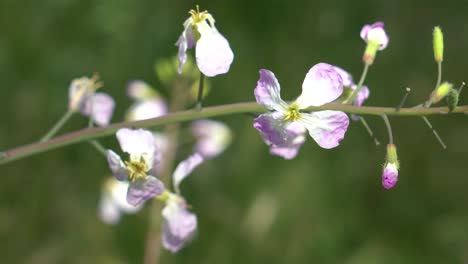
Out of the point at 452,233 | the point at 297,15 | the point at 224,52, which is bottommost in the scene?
the point at 452,233

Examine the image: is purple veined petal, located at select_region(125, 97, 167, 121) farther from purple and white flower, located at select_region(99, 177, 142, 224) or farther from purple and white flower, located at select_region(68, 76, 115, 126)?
purple and white flower, located at select_region(68, 76, 115, 126)

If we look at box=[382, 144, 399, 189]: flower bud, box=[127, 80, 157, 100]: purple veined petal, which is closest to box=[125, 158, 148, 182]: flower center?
box=[382, 144, 399, 189]: flower bud

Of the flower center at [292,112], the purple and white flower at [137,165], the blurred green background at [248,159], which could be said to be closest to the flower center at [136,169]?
the purple and white flower at [137,165]

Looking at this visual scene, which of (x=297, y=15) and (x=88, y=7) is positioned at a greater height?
(x=88, y=7)

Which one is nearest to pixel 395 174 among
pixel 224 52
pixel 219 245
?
pixel 224 52

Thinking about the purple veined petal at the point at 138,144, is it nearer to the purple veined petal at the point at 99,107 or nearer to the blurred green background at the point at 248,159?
the purple veined petal at the point at 99,107

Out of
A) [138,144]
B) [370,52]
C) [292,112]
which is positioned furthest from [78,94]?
[370,52]

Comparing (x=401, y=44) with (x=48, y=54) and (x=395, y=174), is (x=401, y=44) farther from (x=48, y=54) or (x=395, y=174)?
(x=395, y=174)
